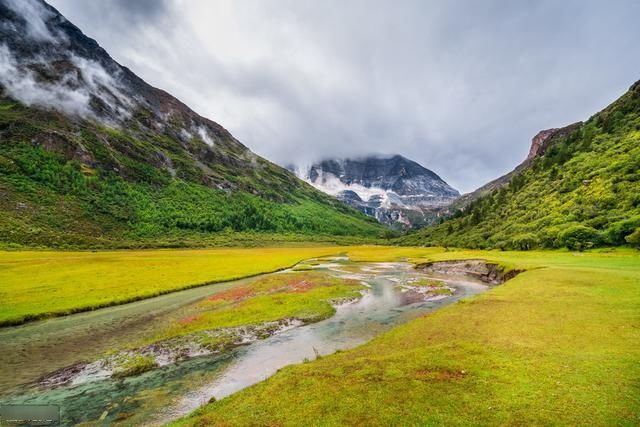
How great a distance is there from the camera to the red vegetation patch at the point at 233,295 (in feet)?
153

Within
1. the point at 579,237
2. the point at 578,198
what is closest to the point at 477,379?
the point at 579,237

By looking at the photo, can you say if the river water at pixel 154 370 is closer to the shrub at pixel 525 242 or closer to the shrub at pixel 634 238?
the shrub at pixel 634 238

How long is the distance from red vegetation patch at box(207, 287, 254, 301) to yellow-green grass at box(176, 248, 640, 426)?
94.6ft

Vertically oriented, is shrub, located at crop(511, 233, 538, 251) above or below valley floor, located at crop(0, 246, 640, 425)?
above

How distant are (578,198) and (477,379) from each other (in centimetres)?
10469

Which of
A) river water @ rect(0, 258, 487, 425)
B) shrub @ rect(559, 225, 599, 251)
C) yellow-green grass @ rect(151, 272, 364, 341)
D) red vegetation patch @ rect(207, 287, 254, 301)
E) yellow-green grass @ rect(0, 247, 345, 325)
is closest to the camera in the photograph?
river water @ rect(0, 258, 487, 425)

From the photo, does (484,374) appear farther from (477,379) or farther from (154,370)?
(154,370)

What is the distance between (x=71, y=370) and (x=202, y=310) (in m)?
17.4

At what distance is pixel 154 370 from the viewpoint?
23.1m

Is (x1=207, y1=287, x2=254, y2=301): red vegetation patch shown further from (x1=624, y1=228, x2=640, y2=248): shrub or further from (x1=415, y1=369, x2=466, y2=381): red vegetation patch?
(x1=624, y1=228, x2=640, y2=248): shrub

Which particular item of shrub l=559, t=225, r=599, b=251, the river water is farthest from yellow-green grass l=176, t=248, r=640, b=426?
shrub l=559, t=225, r=599, b=251

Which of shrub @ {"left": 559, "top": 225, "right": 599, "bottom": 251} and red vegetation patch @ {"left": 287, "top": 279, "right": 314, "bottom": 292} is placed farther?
shrub @ {"left": 559, "top": 225, "right": 599, "bottom": 251}

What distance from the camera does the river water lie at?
18062mm

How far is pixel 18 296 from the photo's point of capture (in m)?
41.6
